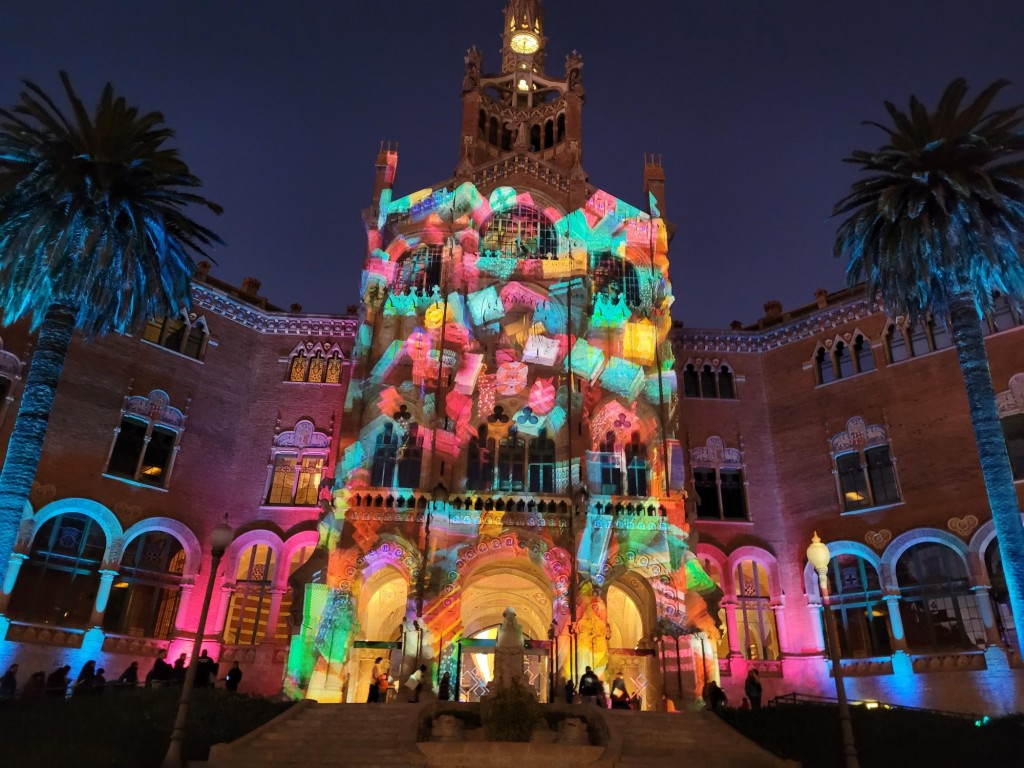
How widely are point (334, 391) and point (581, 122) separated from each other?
18.1m

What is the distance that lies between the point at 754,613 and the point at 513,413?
12676mm

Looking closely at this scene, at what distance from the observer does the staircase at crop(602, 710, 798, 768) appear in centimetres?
1747

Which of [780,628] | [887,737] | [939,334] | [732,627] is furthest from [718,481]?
[887,737]

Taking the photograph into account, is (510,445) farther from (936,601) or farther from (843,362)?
(936,601)

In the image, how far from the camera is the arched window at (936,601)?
89.9 feet

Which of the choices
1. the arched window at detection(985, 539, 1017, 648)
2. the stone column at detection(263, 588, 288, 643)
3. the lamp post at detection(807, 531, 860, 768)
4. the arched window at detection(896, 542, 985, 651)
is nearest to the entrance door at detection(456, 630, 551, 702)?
the lamp post at detection(807, 531, 860, 768)

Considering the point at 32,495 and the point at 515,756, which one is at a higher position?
the point at 32,495

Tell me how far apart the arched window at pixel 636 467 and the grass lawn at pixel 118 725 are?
49.7ft

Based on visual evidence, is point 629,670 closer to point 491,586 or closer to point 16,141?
point 491,586

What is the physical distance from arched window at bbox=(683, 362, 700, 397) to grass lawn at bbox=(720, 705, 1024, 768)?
58.2 feet

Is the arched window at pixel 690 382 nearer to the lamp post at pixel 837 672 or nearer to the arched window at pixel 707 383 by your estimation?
the arched window at pixel 707 383

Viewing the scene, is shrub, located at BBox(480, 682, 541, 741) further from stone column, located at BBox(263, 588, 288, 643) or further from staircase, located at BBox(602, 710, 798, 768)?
stone column, located at BBox(263, 588, 288, 643)

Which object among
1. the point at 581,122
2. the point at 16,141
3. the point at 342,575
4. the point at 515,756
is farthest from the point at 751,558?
the point at 16,141

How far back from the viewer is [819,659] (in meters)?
29.9
